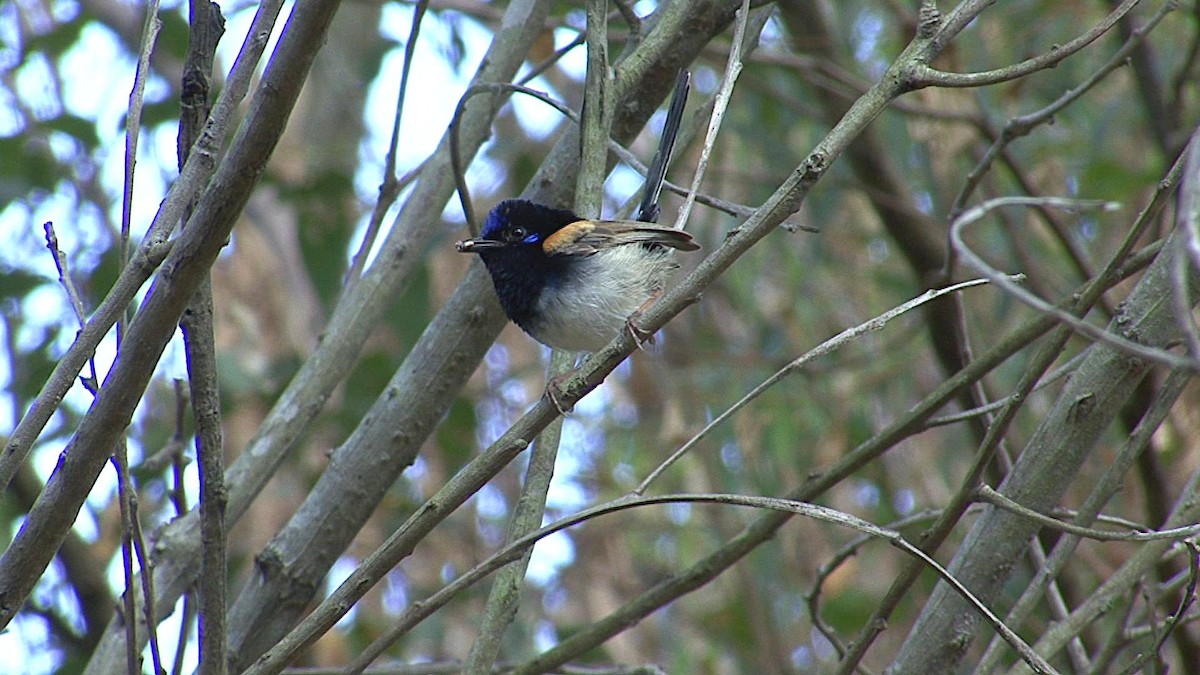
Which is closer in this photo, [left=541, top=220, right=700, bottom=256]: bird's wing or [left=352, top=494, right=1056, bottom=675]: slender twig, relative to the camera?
[left=352, top=494, right=1056, bottom=675]: slender twig

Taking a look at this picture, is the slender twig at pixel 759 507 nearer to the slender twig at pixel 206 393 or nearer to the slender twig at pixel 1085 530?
the slender twig at pixel 206 393

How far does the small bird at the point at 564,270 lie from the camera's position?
3.55m

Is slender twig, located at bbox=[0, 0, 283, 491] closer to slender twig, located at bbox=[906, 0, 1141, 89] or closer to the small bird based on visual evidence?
slender twig, located at bbox=[906, 0, 1141, 89]

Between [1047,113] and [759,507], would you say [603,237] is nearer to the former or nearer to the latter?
[1047,113]

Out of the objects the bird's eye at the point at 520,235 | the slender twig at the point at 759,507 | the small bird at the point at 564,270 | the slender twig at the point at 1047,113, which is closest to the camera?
the slender twig at the point at 759,507

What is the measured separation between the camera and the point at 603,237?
366 centimetres

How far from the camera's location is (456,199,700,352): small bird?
3.55 metres

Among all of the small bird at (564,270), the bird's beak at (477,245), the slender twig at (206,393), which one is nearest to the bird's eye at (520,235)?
the small bird at (564,270)

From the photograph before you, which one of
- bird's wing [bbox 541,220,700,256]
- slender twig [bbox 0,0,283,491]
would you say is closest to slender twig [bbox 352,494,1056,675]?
slender twig [bbox 0,0,283,491]

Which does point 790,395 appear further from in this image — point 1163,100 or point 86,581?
point 86,581

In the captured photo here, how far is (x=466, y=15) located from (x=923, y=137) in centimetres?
242

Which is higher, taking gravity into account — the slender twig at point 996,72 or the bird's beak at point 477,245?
the bird's beak at point 477,245

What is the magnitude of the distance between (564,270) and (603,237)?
0.86ft

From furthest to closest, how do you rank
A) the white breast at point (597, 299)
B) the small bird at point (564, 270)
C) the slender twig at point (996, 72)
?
the white breast at point (597, 299)
the small bird at point (564, 270)
the slender twig at point (996, 72)
